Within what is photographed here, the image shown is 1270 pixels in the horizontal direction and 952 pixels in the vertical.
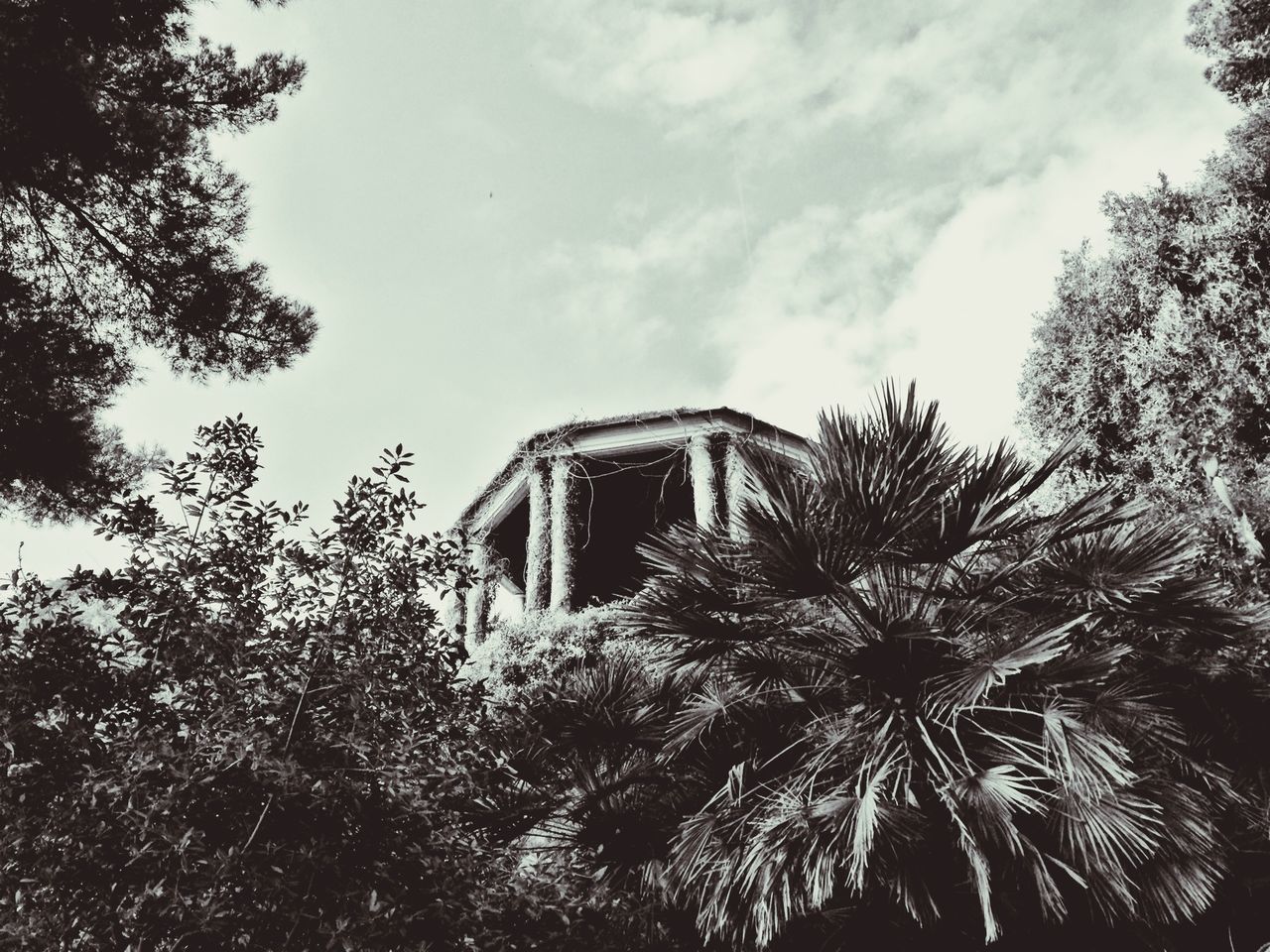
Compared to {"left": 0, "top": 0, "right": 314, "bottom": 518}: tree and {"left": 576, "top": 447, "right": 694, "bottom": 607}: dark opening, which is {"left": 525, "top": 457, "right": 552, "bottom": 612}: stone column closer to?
{"left": 576, "top": 447, "right": 694, "bottom": 607}: dark opening

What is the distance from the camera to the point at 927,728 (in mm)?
5809

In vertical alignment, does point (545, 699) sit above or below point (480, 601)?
below

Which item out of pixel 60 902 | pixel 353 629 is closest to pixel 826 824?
pixel 353 629

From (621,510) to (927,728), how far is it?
37.1 ft

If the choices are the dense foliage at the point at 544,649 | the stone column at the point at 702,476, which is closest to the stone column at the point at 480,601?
the dense foliage at the point at 544,649

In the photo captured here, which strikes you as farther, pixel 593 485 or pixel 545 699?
pixel 593 485

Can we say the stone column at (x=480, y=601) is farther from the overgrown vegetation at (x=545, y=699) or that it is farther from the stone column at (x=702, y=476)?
the overgrown vegetation at (x=545, y=699)

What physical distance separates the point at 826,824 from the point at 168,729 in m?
3.59

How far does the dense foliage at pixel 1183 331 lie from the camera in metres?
12.8

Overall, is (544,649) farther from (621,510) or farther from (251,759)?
(251,759)

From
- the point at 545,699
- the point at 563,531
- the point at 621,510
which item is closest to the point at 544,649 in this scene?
the point at 563,531

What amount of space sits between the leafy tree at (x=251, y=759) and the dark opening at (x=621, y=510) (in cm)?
825

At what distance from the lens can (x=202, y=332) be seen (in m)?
8.51

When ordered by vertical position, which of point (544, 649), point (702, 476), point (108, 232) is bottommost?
point (544, 649)
